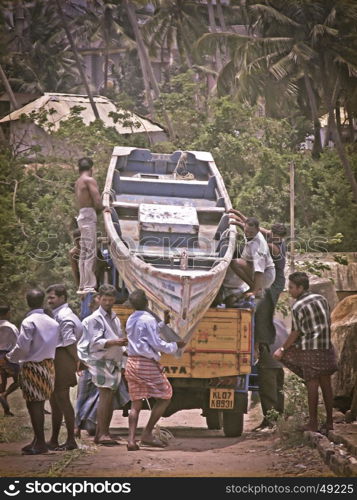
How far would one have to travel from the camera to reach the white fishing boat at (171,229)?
26.7ft

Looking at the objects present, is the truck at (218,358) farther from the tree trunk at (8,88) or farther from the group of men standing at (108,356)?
the tree trunk at (8,88)

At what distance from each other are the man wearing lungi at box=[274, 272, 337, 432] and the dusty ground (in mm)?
371

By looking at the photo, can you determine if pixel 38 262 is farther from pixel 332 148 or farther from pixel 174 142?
pixel 332 148

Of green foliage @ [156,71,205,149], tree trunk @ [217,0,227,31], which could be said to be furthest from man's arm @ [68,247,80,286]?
green foliage @ [156,71,205,149]

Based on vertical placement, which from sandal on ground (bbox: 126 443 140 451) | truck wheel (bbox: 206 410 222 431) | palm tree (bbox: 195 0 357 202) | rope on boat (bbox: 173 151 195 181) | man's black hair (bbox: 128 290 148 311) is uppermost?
palm tree (bbox: 195 0 357 202)

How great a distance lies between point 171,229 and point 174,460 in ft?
7.46

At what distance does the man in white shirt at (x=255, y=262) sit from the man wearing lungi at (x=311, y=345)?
89 cm

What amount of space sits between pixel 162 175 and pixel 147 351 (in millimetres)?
3610

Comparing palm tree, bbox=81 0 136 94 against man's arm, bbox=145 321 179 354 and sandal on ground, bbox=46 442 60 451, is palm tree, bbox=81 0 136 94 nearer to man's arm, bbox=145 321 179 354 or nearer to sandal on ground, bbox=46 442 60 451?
man's arm, bbox=145 321 179 354

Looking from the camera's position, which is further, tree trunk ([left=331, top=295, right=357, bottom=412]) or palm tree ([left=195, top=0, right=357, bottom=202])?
palm tree ([left=195, top=0, right=357, bottom=202])

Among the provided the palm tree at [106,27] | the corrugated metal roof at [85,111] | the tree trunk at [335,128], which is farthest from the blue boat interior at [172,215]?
the corrugated metal roof at [85,111]

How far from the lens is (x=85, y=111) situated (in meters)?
14.9

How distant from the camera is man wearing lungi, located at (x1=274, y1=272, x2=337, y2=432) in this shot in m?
7.59
